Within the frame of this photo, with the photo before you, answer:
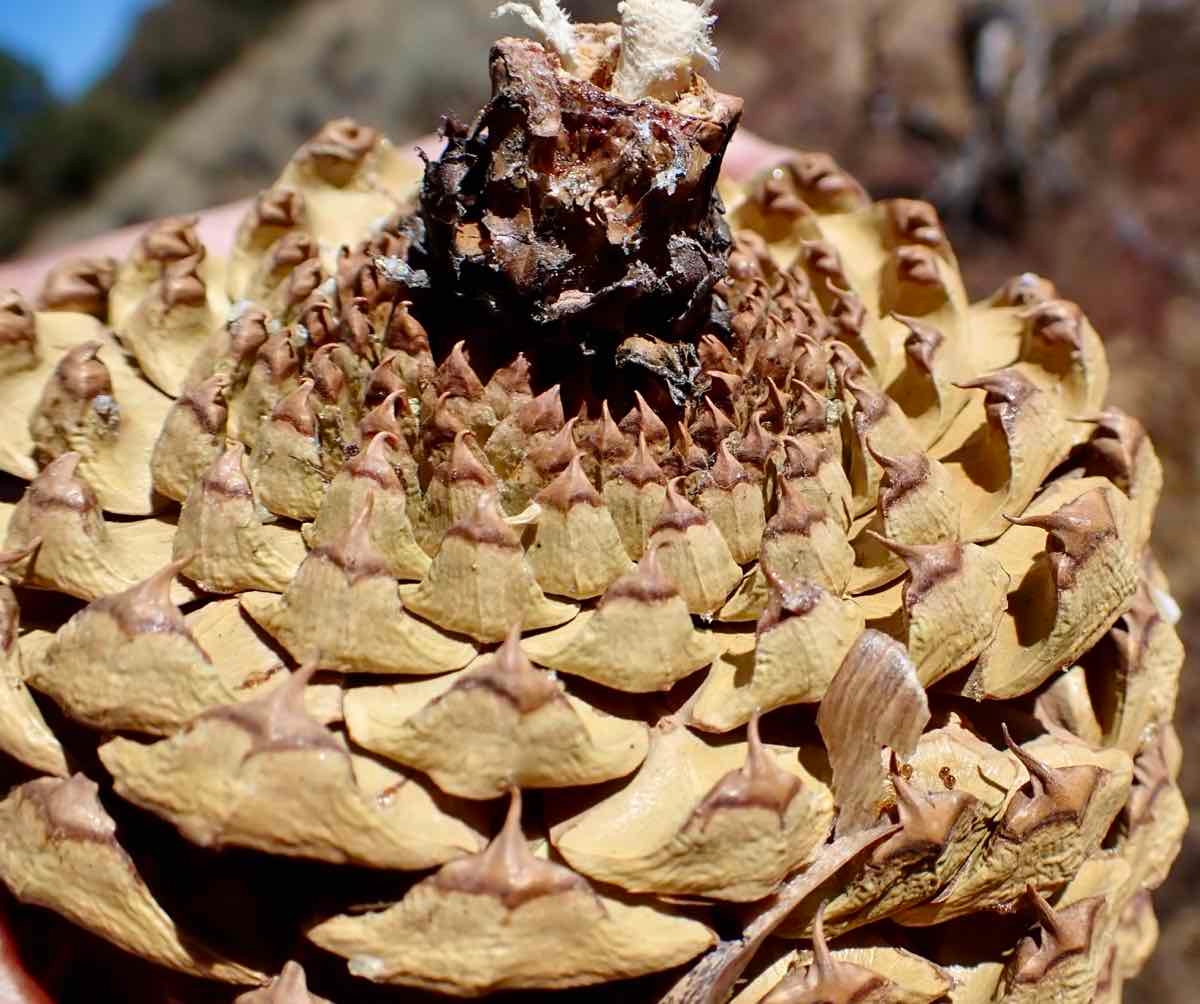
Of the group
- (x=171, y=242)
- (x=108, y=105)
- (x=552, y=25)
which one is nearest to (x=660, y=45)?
(x=552, y=25)

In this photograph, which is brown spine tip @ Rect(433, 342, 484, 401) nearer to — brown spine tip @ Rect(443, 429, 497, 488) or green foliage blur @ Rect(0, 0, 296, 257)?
brown spine tip @ Rect(443, 429, 497, 488)

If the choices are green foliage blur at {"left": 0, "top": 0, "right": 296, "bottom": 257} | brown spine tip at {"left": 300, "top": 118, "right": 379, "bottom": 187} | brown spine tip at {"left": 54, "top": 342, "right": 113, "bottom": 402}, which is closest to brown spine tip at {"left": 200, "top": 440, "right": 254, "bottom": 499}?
brown spine tip at {"left": 54, "top": 342, "right": 113, "bottom": 402}

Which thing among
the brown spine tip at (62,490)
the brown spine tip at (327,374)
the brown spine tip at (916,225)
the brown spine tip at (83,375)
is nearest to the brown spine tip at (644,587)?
the brown spine tip at (327,374)

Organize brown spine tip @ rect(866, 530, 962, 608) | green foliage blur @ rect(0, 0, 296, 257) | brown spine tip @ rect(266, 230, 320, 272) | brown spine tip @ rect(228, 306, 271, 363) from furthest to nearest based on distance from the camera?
green foliage blur @ rect(0, 0, 296, 257) < brown spine tip @ rect(266, 230, 320, 272) < brown spine tip @ rect(228, 306, 271, 363) < brown spine tip @ rect(866, 530, 962, 608)

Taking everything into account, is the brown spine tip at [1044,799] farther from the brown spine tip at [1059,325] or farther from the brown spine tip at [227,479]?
the brown spine tip at [227,479]

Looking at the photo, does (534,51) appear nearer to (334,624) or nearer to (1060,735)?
(334,624)

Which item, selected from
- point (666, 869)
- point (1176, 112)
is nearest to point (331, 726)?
point (666, 869)
